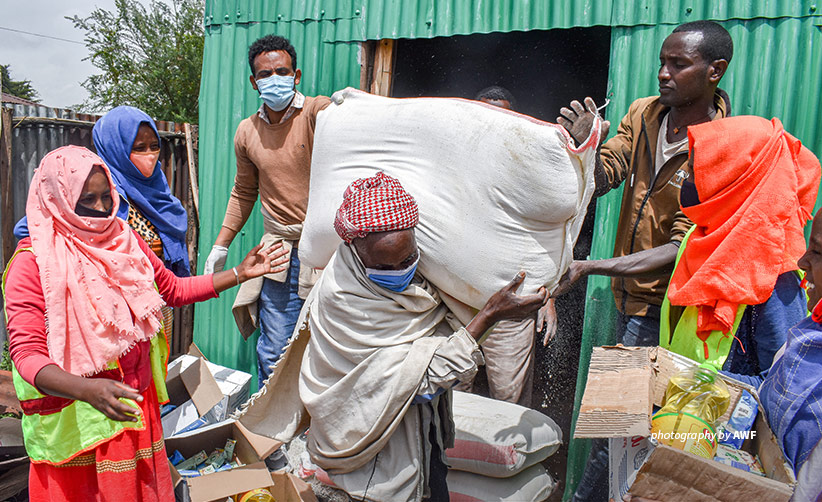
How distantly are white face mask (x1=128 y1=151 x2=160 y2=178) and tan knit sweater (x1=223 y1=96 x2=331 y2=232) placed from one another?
2.21ft

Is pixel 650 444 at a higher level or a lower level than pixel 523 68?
lower

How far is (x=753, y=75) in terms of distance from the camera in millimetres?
3014

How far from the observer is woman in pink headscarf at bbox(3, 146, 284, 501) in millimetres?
2078

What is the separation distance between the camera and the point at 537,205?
1818 mm

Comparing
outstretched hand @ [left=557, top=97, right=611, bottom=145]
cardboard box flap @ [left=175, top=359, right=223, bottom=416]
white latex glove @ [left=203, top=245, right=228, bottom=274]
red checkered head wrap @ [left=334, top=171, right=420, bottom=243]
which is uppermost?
outstretched hand @ [left=557, top=97, right=611, bottom=145]

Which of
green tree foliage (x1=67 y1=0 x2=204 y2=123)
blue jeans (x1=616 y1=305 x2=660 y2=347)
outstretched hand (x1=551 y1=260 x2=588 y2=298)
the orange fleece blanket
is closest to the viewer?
the orange fleece blanket

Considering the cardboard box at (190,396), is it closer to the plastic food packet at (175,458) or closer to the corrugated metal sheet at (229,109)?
the plastic food packet at (175,458)

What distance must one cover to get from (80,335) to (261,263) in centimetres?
76

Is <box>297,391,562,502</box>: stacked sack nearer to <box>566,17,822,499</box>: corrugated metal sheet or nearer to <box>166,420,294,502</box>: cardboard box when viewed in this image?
<box>166,420,294,502</box>: cardboard box

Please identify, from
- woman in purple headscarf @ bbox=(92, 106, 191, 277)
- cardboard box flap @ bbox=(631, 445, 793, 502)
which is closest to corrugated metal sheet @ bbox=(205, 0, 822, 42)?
woman in purple headscarf @ bbox=(92, 106, 191, 277)

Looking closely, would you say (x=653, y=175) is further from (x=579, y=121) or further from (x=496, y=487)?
(x=496, y=487)

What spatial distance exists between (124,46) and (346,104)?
1452 centimetres

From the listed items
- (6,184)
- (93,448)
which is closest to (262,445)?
(93,448)

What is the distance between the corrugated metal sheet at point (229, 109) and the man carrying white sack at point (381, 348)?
7.53 feet
